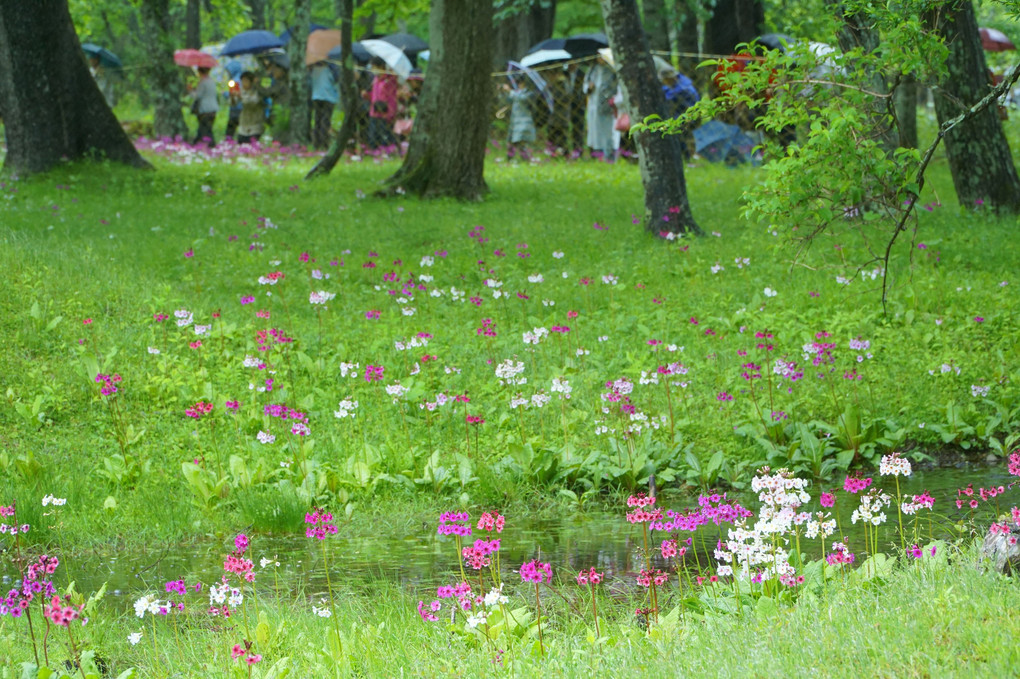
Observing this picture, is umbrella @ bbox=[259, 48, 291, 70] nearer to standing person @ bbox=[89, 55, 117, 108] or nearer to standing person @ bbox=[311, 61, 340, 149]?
standing person @ bbox=[311, 61, 340, 149]

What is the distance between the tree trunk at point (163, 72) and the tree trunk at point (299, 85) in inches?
98.9

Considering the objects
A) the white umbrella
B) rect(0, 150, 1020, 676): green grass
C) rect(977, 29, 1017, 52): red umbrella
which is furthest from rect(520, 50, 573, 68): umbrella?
rect(977, 29, 1017, 52): red umbrella

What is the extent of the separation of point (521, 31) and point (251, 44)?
24.9 ft

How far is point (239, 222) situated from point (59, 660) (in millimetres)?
9608

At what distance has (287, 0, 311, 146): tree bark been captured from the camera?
22922mm

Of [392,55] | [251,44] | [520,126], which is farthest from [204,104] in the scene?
[520,126]

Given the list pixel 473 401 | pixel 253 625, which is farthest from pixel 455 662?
pixel 473 401

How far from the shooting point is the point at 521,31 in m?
31.1

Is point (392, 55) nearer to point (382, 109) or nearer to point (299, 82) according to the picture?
point (382, 109)

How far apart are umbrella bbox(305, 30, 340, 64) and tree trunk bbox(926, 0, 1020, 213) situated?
19233 millimetres

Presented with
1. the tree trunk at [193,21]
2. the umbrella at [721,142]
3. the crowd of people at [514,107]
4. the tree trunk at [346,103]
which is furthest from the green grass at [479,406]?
the tree trunk at [193,21]

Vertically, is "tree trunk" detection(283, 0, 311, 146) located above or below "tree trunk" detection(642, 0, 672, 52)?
below

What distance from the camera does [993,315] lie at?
8.93 m

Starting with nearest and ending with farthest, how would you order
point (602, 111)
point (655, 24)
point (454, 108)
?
point (454, 108), point (602, 111), point (655, 24)
